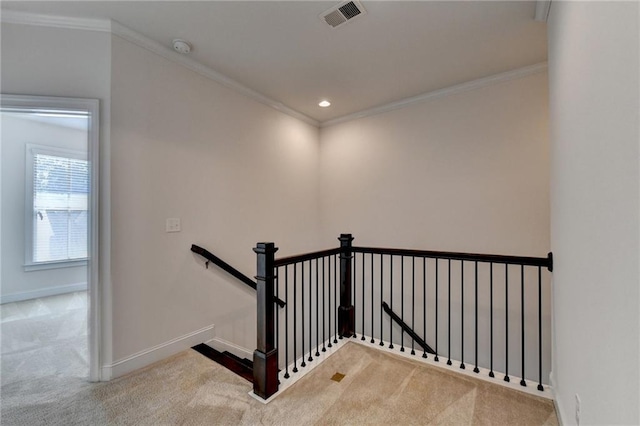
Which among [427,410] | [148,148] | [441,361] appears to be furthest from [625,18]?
[148,148]

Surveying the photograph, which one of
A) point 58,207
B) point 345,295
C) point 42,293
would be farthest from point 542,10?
point 42,293

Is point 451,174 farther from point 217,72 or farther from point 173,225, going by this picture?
point 173,225

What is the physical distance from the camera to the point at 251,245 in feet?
10.5

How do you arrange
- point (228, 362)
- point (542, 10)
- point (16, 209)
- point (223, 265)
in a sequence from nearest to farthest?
point (542, 10), point (228, 362), point (223, 265), point (16, 209)

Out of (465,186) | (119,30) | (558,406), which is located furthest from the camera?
(465,186)

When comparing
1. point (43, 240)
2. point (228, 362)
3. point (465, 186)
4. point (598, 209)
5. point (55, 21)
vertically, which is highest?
point (55, 21)

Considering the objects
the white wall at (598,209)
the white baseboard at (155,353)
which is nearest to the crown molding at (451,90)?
the white wall at (598,209)

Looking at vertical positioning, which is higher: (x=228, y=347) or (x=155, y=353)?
(x=155, y=353)

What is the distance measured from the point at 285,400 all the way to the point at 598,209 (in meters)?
1.88

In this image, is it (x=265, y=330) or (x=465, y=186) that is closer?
(x=265, y=330)

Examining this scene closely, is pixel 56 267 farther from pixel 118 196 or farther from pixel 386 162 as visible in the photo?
pixel 386 162

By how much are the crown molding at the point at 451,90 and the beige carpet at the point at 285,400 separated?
282 centimetres

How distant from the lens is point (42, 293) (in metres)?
4.20

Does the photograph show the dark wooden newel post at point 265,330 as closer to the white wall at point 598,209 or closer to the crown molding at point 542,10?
the white wall at point 598,209
